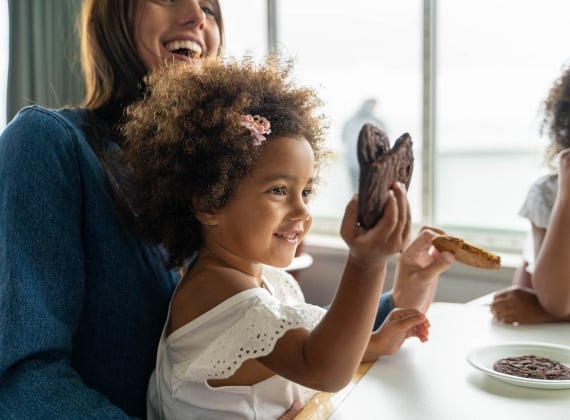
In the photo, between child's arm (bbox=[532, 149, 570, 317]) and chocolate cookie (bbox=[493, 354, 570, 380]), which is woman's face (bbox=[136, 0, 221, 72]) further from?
child's arm (bbox=[532, 149, 570, 317])

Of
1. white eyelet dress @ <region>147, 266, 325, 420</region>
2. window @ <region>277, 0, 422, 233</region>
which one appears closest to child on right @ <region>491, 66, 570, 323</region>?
white eyelet dress @ <region>147, 266, 325, 420</region>

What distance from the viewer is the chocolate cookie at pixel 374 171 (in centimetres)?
80

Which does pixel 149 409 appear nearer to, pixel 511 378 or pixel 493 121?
pixel 511 378

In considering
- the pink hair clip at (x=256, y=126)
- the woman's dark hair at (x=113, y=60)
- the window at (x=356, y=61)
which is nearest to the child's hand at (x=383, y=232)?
the pink hair clip at (x=256, y=126)

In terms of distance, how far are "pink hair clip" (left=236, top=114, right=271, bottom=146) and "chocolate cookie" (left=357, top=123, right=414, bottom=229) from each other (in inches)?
10.0

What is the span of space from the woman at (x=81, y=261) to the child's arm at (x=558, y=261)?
0.96 metres

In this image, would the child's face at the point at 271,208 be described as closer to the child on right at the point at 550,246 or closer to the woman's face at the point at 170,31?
the woman's face at the point at 170,31

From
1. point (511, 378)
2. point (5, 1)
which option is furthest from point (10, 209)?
point (5, 1)

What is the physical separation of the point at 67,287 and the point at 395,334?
2.11 feet

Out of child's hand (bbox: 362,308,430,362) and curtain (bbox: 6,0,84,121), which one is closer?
child's hand (bbox: 362,308,430,362)

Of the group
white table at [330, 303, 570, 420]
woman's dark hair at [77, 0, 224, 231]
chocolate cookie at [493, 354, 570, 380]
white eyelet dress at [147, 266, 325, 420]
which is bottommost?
white table at [330, 303, 570, 420]

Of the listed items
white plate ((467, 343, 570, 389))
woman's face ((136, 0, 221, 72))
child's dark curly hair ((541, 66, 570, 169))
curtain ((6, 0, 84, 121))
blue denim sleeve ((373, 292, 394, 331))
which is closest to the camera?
white plate ((467, 343, 570, 389))

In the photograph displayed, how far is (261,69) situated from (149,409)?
2.14 ft

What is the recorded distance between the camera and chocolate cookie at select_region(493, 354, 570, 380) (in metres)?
1.10
